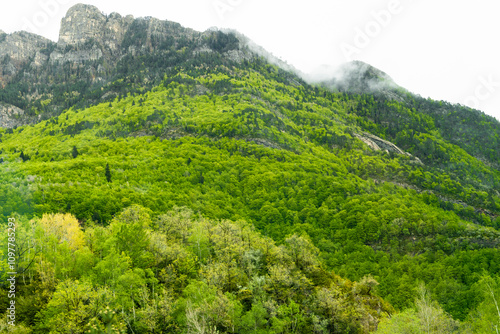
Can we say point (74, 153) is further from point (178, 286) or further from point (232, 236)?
point (178, 286)

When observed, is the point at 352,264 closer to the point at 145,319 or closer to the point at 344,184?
the point at 344,184

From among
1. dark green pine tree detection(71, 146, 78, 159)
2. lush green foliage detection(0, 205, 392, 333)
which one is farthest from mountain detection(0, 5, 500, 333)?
dark green pine tree detection(71, 146, 78, 159)

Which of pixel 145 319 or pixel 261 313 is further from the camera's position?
pixel 261 313

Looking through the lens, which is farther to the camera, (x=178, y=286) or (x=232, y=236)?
(x=232, y=236)

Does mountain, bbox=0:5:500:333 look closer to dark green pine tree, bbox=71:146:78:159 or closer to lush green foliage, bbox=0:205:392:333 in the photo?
lush green foliage, bbox=0:205:392:333

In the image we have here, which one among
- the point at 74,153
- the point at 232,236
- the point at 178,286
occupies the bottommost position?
the point at 74,153

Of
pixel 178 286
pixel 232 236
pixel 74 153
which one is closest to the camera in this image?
pixel 178 286

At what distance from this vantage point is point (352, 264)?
122m

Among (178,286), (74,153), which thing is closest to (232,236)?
(178,286)

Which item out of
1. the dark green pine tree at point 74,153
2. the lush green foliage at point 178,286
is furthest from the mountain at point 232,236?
the dark green pine tree at point 74,153

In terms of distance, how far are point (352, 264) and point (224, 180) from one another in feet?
229

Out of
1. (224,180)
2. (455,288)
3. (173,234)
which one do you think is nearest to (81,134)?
(224,180)

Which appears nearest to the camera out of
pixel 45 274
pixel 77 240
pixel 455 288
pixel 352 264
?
pixel 45 274

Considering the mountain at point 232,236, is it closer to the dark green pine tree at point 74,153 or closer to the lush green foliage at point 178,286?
the lush green foliage at point 178,286
